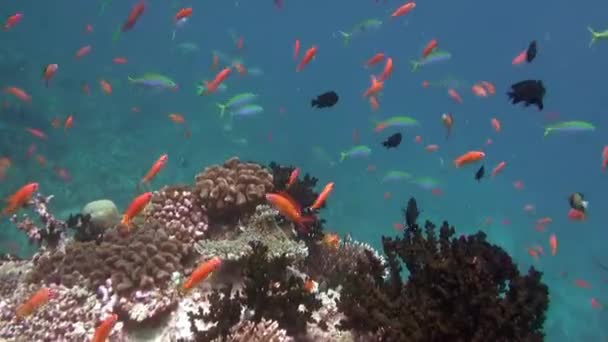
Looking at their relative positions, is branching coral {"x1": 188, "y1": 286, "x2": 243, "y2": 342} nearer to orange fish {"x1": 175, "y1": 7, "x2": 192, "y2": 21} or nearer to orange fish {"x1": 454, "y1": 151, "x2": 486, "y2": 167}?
orange fish {"x1": 454, "y1": 151, "x2": 486, "y2": 167}

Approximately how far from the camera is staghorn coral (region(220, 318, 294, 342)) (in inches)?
175

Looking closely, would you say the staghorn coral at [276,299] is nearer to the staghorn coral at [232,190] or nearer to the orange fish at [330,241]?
the staghorn coral at [232,190]

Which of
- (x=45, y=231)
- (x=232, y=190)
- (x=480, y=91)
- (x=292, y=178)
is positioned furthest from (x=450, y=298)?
(x=480, y=91)

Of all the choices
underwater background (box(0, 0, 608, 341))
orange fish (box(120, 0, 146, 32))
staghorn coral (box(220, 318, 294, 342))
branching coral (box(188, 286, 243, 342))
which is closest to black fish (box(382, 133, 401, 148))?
underwater background (box(0, 0, 608, 341))

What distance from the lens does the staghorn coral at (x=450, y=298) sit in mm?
3850

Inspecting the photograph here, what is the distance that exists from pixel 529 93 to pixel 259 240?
4.38 metres

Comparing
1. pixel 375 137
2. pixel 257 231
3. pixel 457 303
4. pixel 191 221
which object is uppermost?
pixel 375 137

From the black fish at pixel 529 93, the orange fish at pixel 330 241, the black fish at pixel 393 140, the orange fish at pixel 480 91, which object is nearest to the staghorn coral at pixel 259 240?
the orange fish at pixel 330 241

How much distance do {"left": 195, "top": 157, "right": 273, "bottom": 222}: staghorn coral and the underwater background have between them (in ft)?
14.5

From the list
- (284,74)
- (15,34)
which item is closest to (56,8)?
(284,74)

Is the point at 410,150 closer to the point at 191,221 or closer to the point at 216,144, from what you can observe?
the point at 216,144

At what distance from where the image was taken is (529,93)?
6.89m

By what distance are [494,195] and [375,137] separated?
13.3 metres

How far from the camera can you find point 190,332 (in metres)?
5.26
